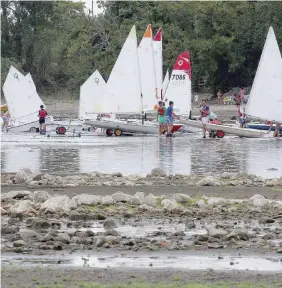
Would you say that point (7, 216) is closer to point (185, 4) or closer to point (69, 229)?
point (69, 229)

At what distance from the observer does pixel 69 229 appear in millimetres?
14852

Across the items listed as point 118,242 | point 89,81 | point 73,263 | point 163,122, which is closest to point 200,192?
point 118,242

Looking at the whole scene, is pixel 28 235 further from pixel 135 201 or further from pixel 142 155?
pixel 142 155

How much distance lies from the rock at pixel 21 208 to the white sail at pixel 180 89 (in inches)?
1371

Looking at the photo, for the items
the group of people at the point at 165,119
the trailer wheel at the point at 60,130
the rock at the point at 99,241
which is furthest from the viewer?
the trailer wheel at the point at 60,130

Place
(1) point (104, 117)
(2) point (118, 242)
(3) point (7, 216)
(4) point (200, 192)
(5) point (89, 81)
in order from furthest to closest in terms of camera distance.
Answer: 1. (5) point (89, 81)
2. (1) point (104, 117)
3. (4) point (200, 192)
4. (3) point (7, 216)
5. (2) point (118, 242)

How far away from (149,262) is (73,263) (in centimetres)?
92

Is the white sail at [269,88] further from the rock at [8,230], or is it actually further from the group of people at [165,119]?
the rock at [8,230]

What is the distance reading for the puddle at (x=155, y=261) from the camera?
1201cm

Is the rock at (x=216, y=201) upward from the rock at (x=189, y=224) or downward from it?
upward

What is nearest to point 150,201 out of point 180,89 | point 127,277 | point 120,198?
point 120,198

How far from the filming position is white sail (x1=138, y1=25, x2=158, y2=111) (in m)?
50.6

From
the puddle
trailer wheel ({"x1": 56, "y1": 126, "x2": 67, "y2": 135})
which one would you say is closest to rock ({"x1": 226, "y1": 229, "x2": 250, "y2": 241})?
the puddle

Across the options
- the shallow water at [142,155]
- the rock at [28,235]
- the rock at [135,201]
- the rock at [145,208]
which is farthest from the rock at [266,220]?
the shallow water at [142,155]
